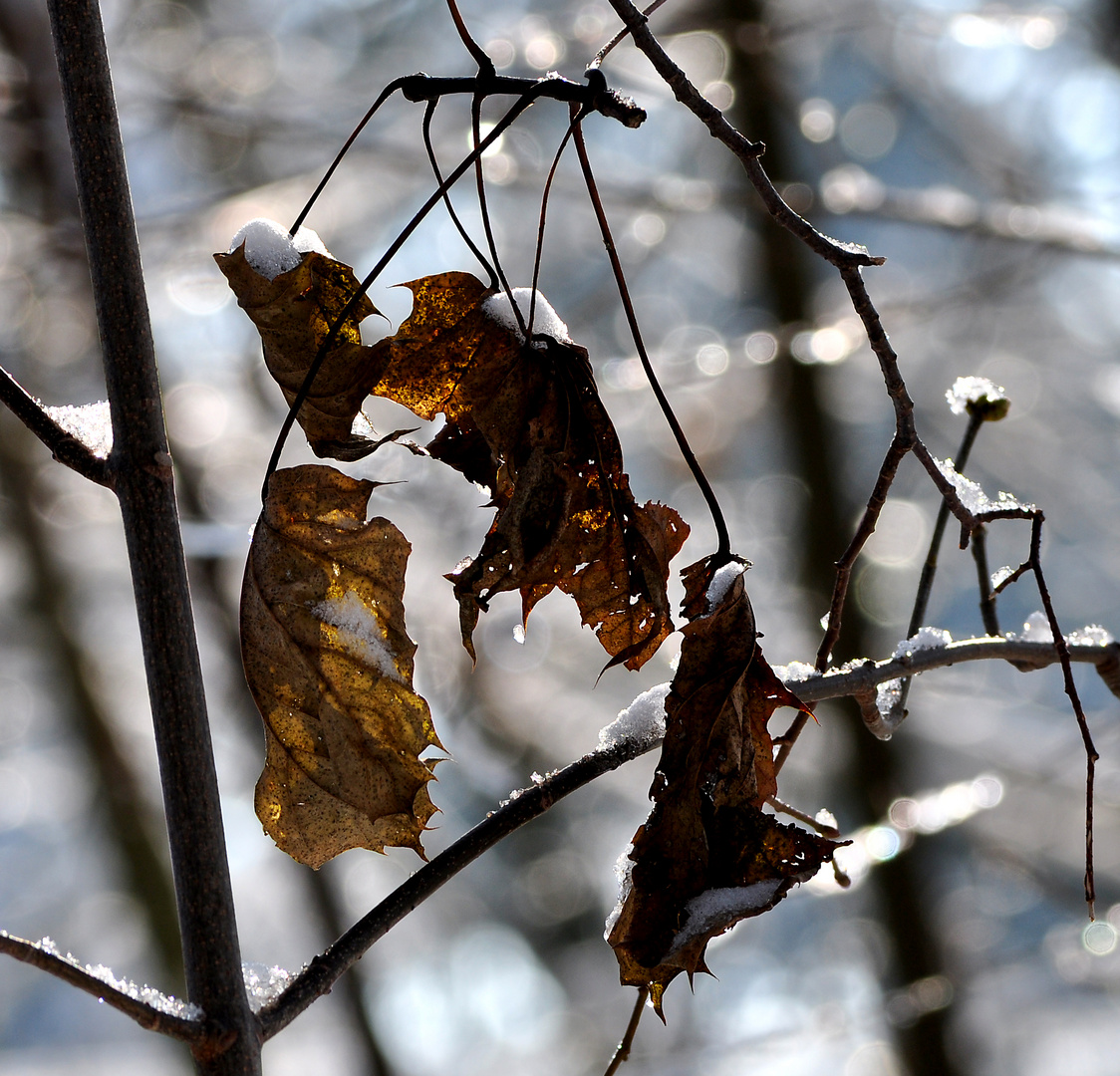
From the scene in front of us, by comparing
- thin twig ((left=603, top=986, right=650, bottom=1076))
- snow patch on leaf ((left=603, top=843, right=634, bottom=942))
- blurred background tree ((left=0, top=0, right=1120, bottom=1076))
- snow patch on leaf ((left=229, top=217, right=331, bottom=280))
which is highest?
blurred background tree ((left=0, top=0, right=1120, bottom=1076))

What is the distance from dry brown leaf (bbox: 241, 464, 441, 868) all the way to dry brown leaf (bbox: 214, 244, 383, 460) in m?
0.03

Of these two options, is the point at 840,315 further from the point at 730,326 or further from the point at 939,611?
the point at 939,611

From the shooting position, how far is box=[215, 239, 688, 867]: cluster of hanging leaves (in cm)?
45

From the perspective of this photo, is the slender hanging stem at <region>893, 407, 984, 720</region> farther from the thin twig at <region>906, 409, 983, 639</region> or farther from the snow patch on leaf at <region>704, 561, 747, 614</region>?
the snow patch on leaf at <region>704, 561, 747, 614</region>

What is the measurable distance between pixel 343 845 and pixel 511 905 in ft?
14.4

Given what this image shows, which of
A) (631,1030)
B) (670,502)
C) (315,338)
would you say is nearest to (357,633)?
(315,338)

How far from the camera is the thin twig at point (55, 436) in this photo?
0.44m

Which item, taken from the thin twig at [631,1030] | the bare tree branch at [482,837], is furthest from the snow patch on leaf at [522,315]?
the thin twig at [631,1030]

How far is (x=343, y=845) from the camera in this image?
1.48ft

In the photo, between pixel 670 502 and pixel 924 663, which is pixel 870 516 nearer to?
pixel 924 663

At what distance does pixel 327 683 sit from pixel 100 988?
155 mm

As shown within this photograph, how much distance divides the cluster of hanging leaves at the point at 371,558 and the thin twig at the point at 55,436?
0.27 ft

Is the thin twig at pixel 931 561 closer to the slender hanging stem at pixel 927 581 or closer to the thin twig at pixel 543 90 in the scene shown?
the slender hanging stem at pixel 927 581

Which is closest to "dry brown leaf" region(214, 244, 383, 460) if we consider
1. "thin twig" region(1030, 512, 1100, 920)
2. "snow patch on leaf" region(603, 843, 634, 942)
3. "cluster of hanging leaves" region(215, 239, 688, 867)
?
"cluster of hanging leaves" region(215, 239, 688, 867)
